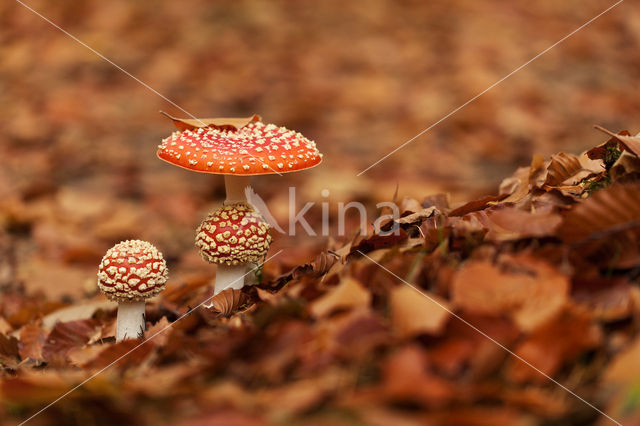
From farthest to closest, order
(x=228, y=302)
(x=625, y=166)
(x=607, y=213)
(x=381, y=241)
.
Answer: (x=228, y=302) → (x=381, y=241) → (x=625, y=166) → (x=607, y=213)

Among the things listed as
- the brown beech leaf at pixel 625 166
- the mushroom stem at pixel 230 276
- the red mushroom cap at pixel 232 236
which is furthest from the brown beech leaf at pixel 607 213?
the mushroom stem at pixel 230 276

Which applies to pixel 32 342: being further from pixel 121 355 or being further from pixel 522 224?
pixel 522 224

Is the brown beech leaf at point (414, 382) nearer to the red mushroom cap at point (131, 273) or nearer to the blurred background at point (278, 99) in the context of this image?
the red mushroom cap at point (131, 273)

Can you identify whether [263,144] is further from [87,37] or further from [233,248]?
[87,37]

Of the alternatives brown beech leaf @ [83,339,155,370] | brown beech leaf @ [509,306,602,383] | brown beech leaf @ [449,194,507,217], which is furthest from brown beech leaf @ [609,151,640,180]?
brown beech leaf @ [83,339,155,370]

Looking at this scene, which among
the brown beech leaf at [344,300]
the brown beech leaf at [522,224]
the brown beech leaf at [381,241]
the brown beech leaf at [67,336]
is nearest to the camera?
the brown beech leaf at [344,300]

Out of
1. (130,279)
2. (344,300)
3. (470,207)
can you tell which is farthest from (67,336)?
(470,207)

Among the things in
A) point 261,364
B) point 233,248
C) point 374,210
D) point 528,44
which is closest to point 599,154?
point 233,248
